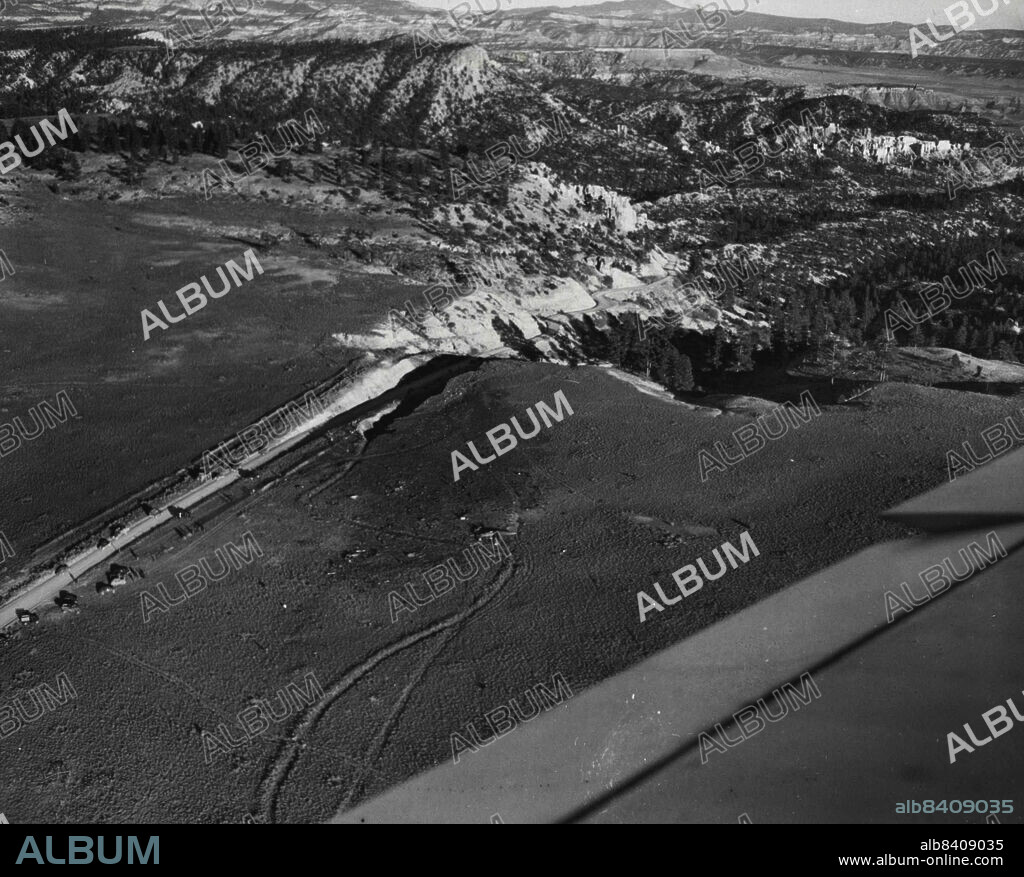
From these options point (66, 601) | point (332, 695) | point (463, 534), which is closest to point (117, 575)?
point (66, 601)

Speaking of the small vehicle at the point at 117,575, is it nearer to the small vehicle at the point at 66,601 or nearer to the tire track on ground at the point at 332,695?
the small vehicle at the point at 66,601

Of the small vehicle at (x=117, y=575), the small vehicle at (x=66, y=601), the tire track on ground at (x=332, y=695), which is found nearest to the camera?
the tire track on ground at (x=332, y=695)

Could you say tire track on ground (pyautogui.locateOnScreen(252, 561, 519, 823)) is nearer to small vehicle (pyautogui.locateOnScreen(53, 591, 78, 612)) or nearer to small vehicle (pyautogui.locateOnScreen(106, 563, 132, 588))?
small vehicle (pyautogui.locateOnScreen(106, 563, 132, 588))

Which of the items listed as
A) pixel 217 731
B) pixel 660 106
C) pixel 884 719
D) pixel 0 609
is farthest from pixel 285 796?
pixel 660 106

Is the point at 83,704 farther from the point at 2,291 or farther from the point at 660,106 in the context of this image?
the point at 660,106

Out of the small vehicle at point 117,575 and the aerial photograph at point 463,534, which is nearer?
the aerial photograph at point 463,534

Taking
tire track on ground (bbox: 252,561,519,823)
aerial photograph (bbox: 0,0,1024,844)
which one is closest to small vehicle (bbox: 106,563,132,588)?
aerial photograph (bbox: 0,0,1024,844)

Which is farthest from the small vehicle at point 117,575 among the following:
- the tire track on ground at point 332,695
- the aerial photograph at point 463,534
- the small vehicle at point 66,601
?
the tire track on ground at point 332,695
